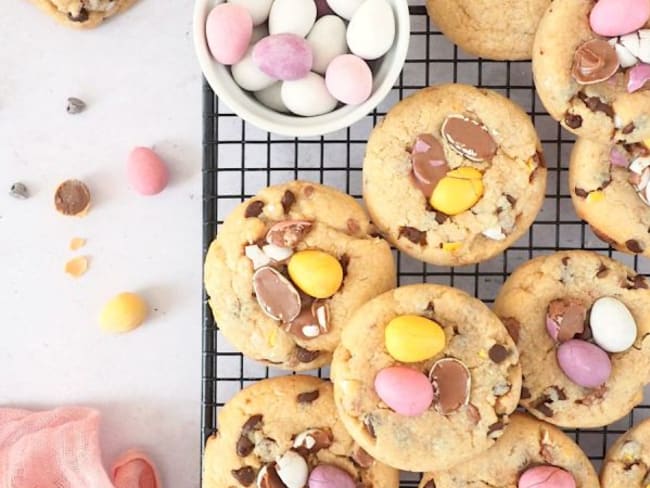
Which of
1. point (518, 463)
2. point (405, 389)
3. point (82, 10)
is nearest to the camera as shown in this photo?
point (405, 389)

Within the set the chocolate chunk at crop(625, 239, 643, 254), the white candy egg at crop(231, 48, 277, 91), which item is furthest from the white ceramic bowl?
the chocolate chunk at crop(625, 239, 643, 254)

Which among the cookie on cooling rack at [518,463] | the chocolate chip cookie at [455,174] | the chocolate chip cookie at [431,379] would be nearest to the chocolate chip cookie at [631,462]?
the cookie on cooling rack at [518,463]

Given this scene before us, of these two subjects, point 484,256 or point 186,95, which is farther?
point 186,95

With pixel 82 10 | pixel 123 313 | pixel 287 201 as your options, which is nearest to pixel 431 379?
pixel 287 201

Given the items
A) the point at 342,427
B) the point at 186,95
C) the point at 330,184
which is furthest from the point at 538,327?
the point at 186,95

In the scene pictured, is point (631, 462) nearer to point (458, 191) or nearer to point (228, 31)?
point (458, 191)

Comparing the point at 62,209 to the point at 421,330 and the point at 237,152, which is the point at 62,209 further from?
Result: the point at 421,330
